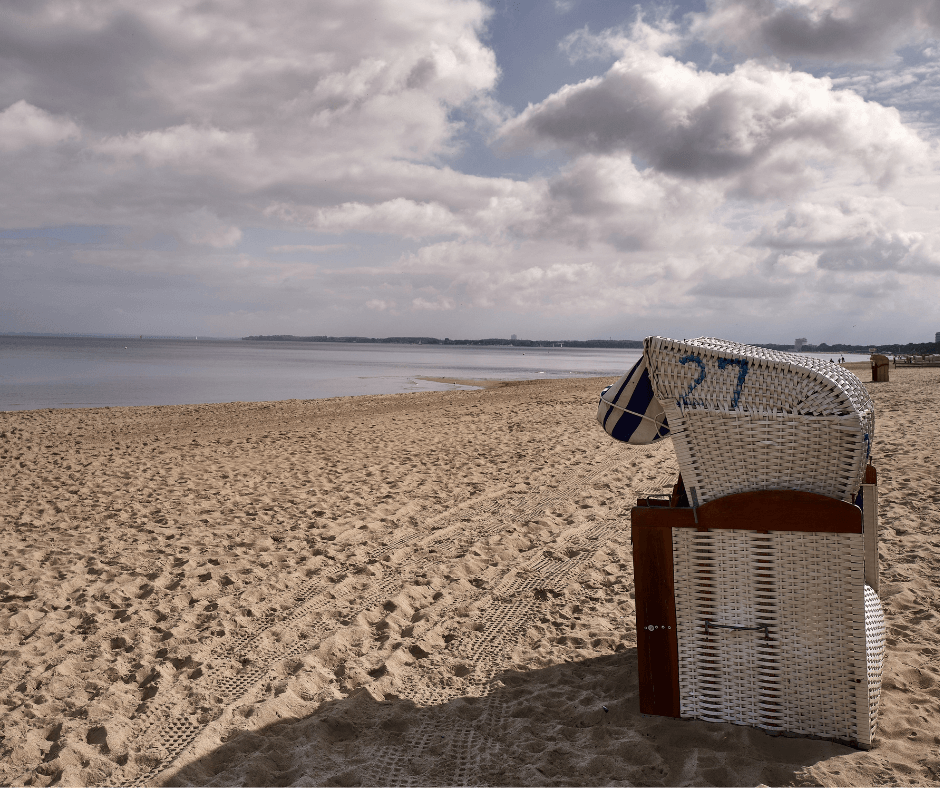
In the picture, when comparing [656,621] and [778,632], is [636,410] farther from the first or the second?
[778,632]

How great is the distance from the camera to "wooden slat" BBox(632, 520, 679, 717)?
112 inches

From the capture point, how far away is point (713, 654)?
2.84 metres

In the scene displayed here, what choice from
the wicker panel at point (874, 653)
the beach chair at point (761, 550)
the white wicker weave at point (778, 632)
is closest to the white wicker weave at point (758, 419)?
the beach chair at point (761, 550)

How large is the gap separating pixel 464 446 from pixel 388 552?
17.4 ft

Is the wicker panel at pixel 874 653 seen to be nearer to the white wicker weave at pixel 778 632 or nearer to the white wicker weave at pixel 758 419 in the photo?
the white wicker weave at pixel 778 632

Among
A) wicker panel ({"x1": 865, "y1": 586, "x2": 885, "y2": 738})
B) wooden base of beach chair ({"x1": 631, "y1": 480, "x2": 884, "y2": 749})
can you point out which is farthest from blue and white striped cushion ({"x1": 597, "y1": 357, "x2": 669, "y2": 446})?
wicker panel ({"x1": 865, "y1": 586, "x2": 885, "y2": 738})

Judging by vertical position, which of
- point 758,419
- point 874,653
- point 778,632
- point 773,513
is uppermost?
point 758,419

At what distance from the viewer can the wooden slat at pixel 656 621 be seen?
9.30 feet

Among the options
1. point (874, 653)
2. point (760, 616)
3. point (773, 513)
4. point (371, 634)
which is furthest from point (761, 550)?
point (371, 634)

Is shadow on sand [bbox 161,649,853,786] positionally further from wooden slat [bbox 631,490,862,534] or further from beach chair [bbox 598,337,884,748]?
wooden slat [bbox 631,490,862,534]

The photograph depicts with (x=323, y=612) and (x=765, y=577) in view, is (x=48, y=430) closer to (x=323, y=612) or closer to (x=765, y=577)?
(x=323, y=612)

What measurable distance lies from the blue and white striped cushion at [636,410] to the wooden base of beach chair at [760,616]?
1.23ft

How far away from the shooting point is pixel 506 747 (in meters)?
2.86

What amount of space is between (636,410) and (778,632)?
47.4 inches
